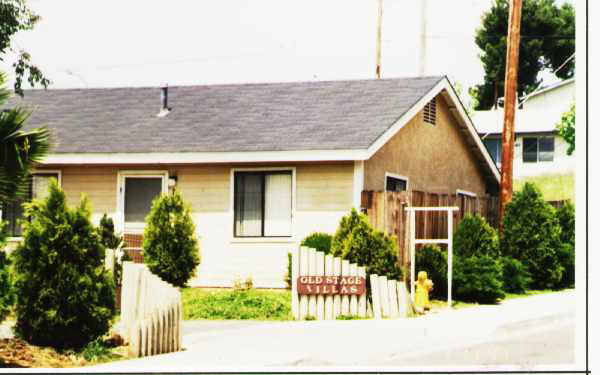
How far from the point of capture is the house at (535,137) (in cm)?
4125

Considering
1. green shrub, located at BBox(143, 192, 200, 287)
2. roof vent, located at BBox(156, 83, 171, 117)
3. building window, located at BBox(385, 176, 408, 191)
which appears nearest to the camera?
green shrub, located at BBox(143, 192, 200, 287)

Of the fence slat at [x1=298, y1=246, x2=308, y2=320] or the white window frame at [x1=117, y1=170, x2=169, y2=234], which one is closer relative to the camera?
the fence slat at [x1=298, y1=246, x2=308, y2=320]

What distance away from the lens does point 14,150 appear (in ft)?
39.9

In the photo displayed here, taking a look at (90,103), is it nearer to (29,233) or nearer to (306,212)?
(306,212)

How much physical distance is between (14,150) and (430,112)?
43.7 feet

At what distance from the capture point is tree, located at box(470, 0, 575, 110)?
83.4 ft

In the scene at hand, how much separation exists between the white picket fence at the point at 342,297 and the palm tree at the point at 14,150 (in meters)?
5.36

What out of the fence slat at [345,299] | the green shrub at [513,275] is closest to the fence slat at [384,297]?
the fence slat at [345,299]

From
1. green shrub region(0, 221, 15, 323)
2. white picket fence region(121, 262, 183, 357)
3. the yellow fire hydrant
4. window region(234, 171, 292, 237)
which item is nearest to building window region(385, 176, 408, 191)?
window region(234, 171, 292, 237)

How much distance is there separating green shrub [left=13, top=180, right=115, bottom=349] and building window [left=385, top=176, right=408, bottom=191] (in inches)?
400

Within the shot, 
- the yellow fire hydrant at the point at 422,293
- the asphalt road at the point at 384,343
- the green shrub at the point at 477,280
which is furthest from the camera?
the green shrub at the point at 477,280

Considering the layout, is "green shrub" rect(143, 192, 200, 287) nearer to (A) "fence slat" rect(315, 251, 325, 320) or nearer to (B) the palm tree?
(A) "fence slat" rect(315, 251, 325, 320)

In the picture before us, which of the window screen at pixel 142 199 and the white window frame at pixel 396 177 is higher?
the white window frame at pixel 396 177

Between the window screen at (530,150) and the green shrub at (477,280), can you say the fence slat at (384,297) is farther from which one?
the window screen at (530,150)
